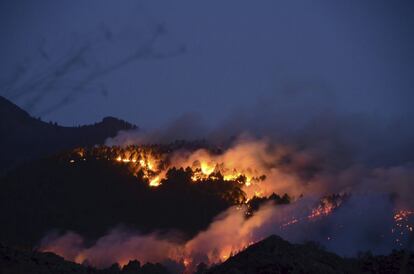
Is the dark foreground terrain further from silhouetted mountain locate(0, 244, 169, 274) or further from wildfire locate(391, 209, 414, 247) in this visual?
wildfire locate(391, 209, 414, 247)

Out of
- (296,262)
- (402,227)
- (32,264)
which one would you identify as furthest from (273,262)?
(402,227)

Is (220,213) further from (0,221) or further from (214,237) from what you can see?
(0,221)

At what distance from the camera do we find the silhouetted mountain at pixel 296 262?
33.9 meters

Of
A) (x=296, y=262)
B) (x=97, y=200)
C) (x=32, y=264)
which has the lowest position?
(x=296, y=262)

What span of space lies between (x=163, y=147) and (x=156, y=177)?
31237mm

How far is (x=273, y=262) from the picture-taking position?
3444 centimetres

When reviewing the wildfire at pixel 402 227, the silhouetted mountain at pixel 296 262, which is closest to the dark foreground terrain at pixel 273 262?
the silhouetted mountain at pixel 296 262

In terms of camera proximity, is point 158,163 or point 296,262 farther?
point 158,163

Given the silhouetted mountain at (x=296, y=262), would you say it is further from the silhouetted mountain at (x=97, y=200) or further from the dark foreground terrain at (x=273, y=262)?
the silhouetted mountain at (x=97, y=200)

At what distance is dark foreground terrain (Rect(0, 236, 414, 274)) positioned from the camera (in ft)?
112

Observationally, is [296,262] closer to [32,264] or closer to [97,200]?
[32,264]

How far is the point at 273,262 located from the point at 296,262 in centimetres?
140

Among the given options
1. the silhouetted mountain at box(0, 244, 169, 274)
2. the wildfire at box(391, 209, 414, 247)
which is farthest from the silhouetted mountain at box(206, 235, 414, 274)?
the wildfire at box(391, 209, 414, 247)

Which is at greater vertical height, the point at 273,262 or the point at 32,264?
the point at 32,264
